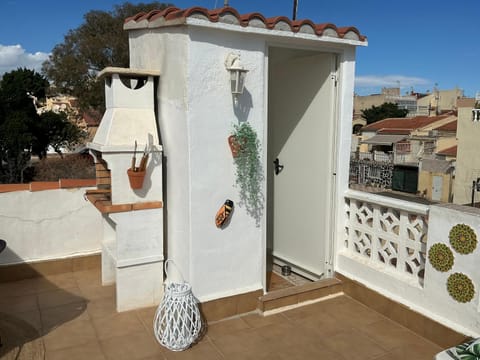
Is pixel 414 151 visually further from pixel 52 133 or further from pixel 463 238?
pixel 463 238

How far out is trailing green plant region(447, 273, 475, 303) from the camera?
10.2 ft

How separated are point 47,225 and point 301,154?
3.23 meters

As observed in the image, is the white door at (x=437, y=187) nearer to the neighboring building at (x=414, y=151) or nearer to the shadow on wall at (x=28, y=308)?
the neighboring building at (x=414, y=151)

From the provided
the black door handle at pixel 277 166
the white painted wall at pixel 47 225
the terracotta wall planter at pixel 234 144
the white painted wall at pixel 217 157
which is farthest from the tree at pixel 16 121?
the terracotta wall planter at pixel 234 144

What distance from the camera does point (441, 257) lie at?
334cm

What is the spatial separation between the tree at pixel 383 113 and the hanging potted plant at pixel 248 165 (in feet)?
197

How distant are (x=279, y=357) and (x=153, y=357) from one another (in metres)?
1.03

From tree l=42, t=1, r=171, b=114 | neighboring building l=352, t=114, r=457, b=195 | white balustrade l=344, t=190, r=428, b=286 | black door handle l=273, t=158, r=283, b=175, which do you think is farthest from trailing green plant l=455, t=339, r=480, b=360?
neighboring building l=352, t=114, r=457, b=195

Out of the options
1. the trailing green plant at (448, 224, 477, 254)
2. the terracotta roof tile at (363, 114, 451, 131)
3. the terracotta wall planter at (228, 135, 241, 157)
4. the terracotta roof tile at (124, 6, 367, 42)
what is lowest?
the trailing green plant at (448, 224, 477, 254)

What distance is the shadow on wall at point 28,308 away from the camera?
3361mm

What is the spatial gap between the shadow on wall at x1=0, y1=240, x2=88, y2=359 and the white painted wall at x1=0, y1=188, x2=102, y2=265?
0.16 meters

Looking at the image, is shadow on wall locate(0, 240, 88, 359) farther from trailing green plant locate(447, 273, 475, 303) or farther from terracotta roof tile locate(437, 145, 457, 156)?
terracotta roof tile locate(437, 145, 457, 156)

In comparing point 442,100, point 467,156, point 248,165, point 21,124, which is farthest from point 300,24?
point 442,100

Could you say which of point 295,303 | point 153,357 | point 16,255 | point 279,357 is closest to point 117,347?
point 153,357
